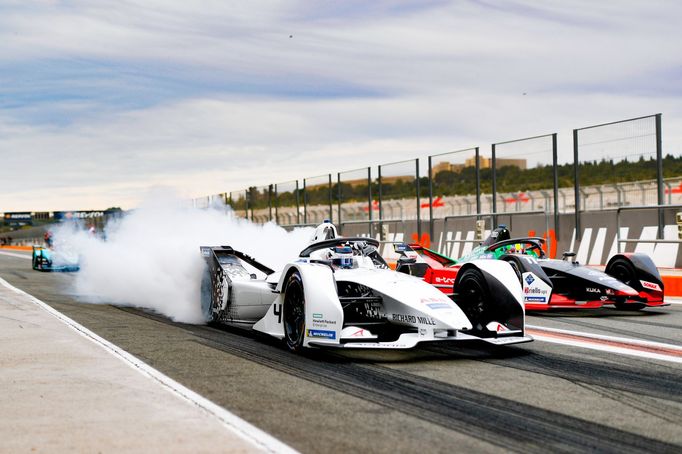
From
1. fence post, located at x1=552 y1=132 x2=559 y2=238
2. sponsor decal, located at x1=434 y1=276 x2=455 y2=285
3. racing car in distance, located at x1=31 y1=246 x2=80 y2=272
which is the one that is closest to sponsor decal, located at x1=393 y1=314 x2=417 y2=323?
sponsor decal, located at x1=434 y1=276 x2=455 y2=285

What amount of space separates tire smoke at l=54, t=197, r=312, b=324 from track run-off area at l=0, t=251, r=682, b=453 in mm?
2398

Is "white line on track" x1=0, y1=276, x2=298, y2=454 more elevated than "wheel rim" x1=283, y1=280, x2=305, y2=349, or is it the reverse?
"wheel rim" x1=283, y1=280, x2=305, y2=349

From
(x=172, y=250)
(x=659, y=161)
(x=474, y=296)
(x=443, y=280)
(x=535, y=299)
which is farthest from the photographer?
(x=659, y=161)

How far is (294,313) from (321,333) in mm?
898

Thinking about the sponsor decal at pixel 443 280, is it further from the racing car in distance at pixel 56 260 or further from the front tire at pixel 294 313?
the racing car in distance at pixel 56 260

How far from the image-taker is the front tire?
28.9ft

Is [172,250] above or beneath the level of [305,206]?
beneath

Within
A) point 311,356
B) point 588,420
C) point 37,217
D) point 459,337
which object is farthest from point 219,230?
point 37,217

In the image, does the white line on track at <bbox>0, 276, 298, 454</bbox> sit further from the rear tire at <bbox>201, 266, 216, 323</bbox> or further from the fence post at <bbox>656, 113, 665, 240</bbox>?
the fence post at <bbox>656, 113, 665, 240</bbox>

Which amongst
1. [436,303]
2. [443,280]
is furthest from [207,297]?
[436,303]

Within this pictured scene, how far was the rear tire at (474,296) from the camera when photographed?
29.9 feet

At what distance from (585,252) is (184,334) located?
12750 mm

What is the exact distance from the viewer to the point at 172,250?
1378 cm

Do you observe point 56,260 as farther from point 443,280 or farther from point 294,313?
point 294,313
